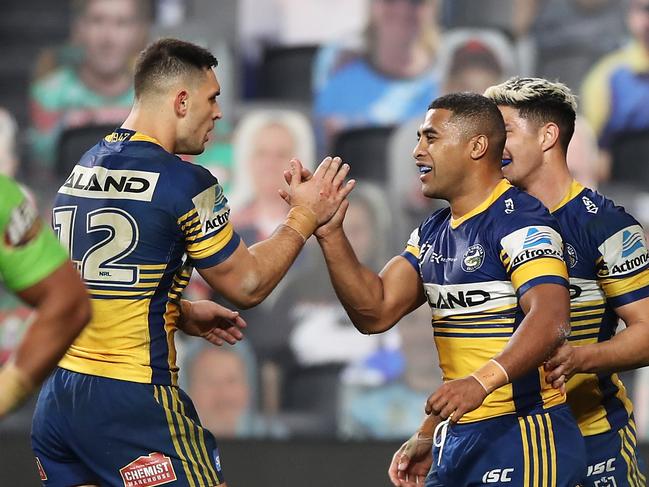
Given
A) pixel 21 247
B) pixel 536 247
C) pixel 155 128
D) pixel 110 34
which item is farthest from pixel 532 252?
pixel 110 34

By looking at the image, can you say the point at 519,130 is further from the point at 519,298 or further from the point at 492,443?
the point at 492,443

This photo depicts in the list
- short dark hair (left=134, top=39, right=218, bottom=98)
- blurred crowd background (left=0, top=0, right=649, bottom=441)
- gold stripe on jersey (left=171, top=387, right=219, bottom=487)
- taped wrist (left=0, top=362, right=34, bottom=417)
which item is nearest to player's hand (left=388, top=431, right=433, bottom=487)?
gold stripe on jersey (left=171, top=387, right=219, bottom=487)

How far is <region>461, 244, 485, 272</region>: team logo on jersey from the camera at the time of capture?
3166 millimetres

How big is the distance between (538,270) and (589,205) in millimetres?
582

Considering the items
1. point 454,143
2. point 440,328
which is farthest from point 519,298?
point 454,143

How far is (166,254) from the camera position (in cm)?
318

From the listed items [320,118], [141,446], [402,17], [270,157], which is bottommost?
[141,446]

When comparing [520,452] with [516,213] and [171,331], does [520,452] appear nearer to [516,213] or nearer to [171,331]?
[516,213]

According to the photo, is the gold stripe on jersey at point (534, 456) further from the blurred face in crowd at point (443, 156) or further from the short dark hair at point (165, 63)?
the short dark hair at point (165, 63)

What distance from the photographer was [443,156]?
11.0 ft

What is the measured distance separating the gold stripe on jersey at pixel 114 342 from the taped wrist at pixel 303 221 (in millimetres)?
584

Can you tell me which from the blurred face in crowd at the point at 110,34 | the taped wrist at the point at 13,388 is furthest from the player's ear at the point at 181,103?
the blurred face in crowd at the point at 110,34

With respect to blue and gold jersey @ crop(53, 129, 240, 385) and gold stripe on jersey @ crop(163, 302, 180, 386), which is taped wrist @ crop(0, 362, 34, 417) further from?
gold stripe on jersey @ crop(163, 302, 180, 386)

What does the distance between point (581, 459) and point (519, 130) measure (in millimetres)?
1114
